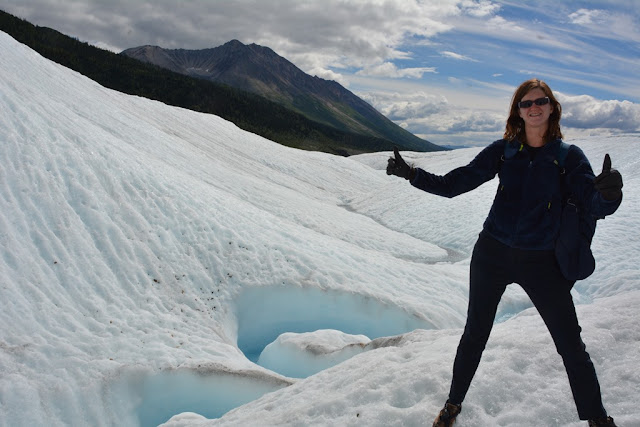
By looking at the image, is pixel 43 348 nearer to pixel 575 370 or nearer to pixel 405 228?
pixel 575 370

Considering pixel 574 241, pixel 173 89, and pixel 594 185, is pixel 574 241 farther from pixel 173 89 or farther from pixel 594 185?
pixel 173 89

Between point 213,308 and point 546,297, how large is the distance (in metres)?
11.3

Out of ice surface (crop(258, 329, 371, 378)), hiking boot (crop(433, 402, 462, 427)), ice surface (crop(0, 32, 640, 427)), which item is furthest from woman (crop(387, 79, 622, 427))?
ice surface (crop(258, 329, 371, 378))

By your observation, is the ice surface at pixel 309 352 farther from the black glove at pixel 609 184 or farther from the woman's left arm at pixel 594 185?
the black glove at pixel 609 184

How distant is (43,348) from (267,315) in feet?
22.1

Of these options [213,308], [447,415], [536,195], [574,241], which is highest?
[536,195]

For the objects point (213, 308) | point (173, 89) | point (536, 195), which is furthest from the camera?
point (173, 89)

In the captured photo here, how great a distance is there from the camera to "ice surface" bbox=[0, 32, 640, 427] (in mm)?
5809

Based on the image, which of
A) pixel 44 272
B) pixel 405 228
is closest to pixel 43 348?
pixel 44 272

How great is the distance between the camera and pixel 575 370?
413cm

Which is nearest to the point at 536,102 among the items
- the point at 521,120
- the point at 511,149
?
the point at 521,120

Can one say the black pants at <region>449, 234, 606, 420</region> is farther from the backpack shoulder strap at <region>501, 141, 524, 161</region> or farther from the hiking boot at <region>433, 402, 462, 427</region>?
the hiking boot at <region>433, 402, 462, 427</region>

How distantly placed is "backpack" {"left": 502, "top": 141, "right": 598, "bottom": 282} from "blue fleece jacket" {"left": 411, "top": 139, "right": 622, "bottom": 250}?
64 mm

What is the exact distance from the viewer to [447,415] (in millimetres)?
4910
